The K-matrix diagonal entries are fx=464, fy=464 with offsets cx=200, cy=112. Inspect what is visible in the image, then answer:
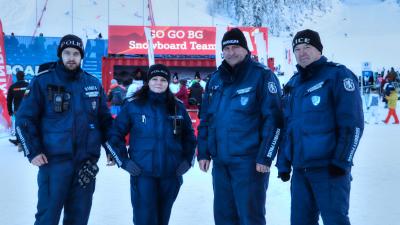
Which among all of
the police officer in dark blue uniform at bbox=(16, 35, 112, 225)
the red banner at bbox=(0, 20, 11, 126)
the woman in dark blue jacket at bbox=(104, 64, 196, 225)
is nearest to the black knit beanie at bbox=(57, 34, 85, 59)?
the police officer in dark blue uniform at bbox=(16, 35, 112, 225)

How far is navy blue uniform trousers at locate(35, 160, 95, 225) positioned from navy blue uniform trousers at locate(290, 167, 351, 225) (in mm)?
1421

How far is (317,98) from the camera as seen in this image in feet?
9.31

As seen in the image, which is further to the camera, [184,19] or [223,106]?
[184,19]

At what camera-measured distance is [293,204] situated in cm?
298

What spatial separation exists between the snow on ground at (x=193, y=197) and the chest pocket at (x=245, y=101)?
1.57 m

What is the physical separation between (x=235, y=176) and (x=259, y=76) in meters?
0.69

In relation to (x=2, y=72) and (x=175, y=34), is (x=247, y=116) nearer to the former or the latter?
(x=2, y=72)

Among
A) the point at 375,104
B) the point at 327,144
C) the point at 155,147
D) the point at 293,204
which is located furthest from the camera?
the point at 375,104

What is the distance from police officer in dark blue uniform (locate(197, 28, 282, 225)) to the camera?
303cm

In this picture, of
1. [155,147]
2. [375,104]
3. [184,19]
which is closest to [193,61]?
[375,104]

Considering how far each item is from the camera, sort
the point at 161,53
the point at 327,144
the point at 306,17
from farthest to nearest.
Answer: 1. the point at 306,17
2. the point at 161,53
3. the point at 327,144

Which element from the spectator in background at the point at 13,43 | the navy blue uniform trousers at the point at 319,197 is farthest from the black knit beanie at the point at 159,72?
the spectator in background at the point at 13,43

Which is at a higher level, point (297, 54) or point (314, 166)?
point (297, 54)

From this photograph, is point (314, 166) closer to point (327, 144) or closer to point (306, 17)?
point (327, 144)
